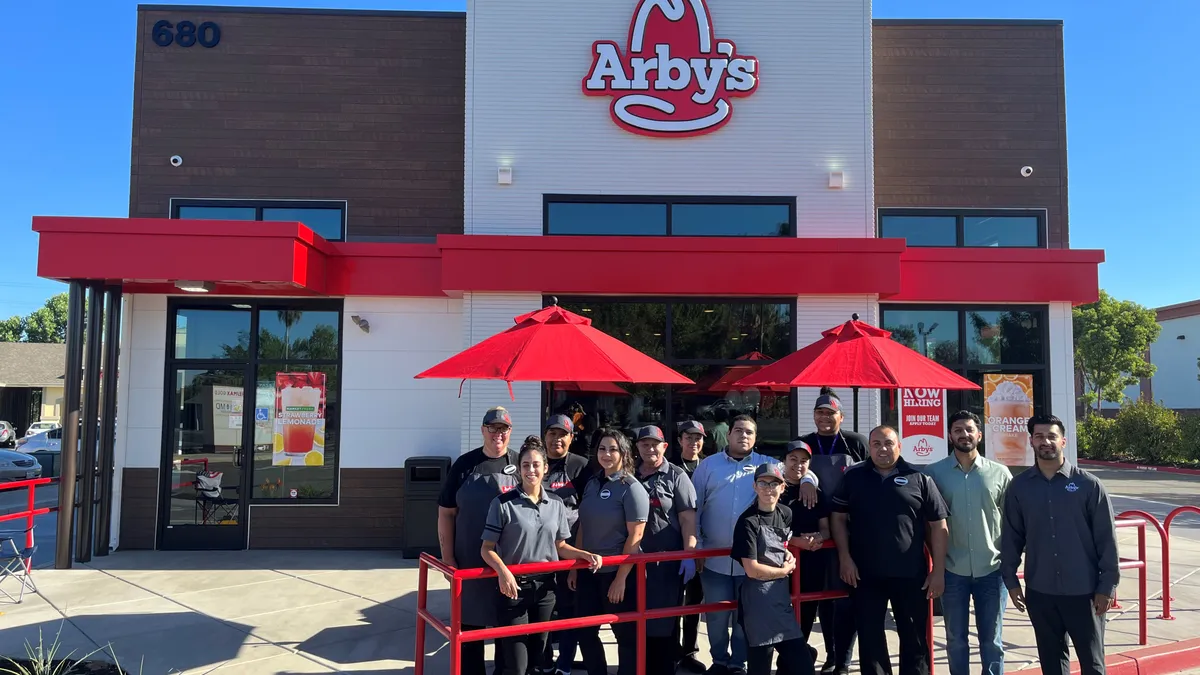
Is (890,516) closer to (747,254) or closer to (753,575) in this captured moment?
(753,575)

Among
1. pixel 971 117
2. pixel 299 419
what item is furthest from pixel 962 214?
pixel 299 419

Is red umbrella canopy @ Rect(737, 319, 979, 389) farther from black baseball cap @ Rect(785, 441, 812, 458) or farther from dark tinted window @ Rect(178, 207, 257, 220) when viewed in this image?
dark tinted window @ Rect(178, 207, 257, 220)

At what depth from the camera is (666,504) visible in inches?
194

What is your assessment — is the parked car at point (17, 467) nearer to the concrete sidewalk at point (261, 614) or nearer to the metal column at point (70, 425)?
the concrete sidewalk at point (261, 614)

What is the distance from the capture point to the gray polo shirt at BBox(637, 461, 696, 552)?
4.89 metres

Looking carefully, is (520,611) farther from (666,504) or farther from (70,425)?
(70,425)

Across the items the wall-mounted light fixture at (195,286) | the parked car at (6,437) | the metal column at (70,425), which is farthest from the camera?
the parked car at (6,437)

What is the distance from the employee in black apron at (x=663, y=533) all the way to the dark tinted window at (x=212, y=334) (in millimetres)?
6642

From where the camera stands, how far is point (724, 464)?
523 cm

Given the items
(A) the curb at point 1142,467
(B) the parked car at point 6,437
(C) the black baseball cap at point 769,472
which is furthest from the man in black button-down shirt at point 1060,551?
(B) the parked car at point 6,437

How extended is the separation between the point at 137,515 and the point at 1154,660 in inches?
409

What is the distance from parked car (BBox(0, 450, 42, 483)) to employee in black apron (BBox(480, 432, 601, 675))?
1855 centimetres

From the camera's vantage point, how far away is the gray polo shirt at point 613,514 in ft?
15.3

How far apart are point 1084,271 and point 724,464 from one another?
21.7 ft
